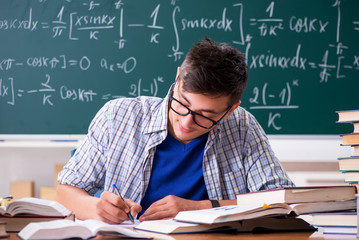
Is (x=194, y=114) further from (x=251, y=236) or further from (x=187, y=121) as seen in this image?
(x=251, y=236)

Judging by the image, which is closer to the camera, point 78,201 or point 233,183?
point 78,201

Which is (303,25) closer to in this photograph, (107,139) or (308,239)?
(107,139)

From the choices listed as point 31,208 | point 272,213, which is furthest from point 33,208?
point 272,213

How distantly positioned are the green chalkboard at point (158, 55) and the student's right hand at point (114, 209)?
1.60 meters

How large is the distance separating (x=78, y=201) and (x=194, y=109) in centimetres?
49

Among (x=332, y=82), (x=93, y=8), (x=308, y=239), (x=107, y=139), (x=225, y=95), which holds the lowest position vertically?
(x=308, y=239)

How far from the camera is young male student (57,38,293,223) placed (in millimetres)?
1665

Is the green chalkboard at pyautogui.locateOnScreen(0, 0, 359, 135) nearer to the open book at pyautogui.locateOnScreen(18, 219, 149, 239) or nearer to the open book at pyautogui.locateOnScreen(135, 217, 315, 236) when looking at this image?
Answer: the open book at pyautogui.locateOnScreen(135, 217, 315, 236)

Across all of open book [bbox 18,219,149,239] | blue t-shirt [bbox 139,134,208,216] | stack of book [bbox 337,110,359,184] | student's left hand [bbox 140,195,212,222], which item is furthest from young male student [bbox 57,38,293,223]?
open book [bbox 18,219,149,239]

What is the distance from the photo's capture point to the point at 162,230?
3.71ft

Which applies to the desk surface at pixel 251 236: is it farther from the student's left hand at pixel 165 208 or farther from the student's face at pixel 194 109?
the student's face at pixel 194 109

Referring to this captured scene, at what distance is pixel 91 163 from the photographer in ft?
5.90

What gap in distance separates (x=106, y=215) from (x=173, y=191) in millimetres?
421

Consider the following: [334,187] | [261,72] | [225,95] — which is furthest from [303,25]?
[334,187]
